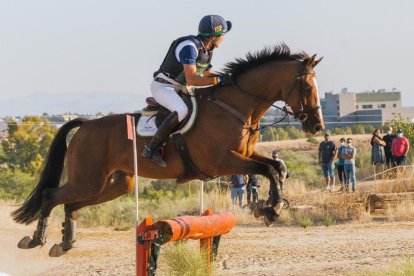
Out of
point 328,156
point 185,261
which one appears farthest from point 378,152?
point 185,261

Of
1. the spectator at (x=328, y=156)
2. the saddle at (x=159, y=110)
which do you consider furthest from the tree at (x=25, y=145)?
the saddle at (x=159, y=110)

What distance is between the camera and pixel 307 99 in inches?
386

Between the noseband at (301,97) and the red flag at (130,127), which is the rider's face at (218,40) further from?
the red flag at (130,127)

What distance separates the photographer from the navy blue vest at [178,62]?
997 centimetres

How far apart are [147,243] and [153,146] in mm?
1522

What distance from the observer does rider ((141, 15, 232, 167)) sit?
32.3 ft

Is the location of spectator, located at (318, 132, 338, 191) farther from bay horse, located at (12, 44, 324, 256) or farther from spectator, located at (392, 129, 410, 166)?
→ bay horse, located at (12, 44, 324, 256)

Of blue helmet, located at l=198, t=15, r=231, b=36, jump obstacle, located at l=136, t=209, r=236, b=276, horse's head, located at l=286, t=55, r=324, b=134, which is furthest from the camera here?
blue helmet, located at l=198, t=15, r=231, b=36

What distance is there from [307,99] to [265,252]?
374 centimetres

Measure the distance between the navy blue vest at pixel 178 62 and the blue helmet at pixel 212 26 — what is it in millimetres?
122

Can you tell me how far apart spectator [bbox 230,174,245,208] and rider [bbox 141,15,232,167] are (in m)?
8.75

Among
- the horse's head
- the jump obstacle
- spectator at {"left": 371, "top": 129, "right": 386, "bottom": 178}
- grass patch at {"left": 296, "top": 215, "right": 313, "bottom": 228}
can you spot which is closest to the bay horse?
the horse's head

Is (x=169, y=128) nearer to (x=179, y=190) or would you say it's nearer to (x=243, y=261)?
(x=243, y=261)

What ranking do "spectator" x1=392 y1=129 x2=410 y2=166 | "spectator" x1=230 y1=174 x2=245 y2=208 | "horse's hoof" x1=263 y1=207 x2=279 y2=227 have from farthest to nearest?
"spectator" x1=392 y1=129 x2=410 y2=166 < "spectator" x1=230 y1=174 x2=245 y2=208 < "horse's hoof" x1=263 y1=207 x2=279 y2=227
